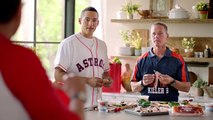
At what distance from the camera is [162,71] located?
11.7 feet

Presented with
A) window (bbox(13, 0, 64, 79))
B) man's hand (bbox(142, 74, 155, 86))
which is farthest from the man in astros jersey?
window (bbox(13, 0, 64, 79))

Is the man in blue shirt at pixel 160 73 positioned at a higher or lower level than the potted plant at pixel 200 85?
higher

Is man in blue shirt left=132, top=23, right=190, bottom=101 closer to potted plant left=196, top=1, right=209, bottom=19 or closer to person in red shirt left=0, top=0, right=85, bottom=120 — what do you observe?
potted plant left=196, top=1, right=209, bottom=19

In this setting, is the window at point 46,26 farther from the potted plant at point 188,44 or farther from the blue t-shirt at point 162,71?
the potted plant at point 188,44

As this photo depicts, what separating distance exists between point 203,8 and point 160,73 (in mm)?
1496

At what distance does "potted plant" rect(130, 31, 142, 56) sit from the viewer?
5086 millimetres

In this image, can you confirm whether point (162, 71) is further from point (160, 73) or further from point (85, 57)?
point (85, 57)

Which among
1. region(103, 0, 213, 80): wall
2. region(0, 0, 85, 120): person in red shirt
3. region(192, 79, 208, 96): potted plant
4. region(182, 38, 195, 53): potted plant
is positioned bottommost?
region(192, 79, 208, 96): potted plant

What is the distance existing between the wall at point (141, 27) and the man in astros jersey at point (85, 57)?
5.91ft

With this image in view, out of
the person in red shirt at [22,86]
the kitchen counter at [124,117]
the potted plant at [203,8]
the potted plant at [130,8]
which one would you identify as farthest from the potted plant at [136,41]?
the person in red shirt at [22,86]

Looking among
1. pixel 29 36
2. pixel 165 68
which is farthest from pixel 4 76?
pixel 29 36

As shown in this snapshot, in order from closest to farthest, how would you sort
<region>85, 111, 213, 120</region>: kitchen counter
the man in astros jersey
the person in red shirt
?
1. the person in red shirt
2. <region>85, 111, 213, 120</region>: kitchen counter
3. the man in astros jersey

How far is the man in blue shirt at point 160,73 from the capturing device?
339 cm

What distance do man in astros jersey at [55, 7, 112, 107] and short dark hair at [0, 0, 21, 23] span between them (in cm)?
215
